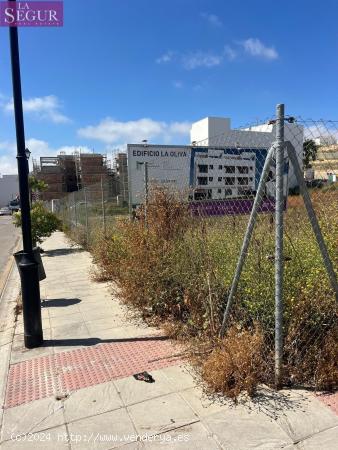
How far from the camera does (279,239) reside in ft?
10.6

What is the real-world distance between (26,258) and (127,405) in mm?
2178

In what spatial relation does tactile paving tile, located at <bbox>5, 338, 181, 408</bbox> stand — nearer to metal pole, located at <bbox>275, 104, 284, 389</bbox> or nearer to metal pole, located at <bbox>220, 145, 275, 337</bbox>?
metal pole, located at <bbox>220, 145, 275, 337</bbox>

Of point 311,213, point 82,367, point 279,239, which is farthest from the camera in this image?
point 82,367

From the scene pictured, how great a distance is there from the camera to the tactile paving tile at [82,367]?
3.62m

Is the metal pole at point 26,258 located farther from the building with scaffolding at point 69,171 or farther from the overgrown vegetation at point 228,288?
the building with scaffolding at point 69,171

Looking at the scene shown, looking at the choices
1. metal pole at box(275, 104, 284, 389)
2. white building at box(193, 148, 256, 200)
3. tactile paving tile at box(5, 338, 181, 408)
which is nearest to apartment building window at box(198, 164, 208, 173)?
white building at box(193, 148, 256, 200)

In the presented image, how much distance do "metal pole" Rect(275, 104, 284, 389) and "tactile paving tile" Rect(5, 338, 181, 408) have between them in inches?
45.1

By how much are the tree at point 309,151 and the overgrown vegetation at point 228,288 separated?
0.51 metres

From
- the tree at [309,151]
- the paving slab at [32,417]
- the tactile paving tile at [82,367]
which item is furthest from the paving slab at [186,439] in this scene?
A: the tree at [309,151]

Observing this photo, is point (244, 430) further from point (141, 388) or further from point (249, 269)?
point (249, 269)

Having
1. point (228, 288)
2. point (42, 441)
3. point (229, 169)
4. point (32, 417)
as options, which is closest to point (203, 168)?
point (229, 169)

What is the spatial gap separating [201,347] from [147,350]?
0.71m

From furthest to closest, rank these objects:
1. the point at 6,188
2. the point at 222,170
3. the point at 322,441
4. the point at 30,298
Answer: the point at 6,188
the point at 222,170
the point at 30,298
the point at 322,441

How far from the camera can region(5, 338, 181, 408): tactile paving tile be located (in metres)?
3.62
